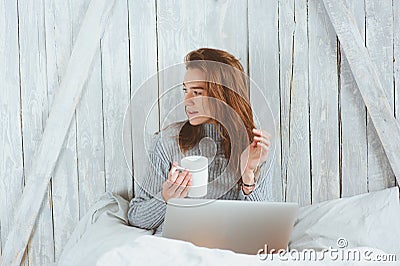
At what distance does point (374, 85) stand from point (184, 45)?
0.69 metres

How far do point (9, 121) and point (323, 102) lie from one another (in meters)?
1.14

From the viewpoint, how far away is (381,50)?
7.61ft

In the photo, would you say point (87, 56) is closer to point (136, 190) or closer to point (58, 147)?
point (58, 147)

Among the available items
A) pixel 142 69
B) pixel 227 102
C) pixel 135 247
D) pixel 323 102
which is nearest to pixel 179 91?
pixel 142 69

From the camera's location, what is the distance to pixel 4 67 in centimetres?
236

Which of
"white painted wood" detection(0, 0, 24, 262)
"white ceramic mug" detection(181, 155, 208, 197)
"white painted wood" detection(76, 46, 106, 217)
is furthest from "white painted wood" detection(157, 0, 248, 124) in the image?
"white painted wood" detection(0, 0, 24, 262)

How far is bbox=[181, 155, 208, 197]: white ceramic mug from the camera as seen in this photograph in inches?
77.2

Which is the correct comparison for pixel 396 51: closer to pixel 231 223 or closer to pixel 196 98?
pixel 196 98

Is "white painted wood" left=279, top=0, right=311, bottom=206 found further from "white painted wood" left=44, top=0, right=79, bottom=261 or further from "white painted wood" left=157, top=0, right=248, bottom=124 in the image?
"white painted wood" left=44, top=0, right=79, bottom=261

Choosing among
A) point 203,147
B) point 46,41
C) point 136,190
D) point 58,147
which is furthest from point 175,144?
point 46,41

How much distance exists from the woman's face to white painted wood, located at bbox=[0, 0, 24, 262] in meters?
0.66

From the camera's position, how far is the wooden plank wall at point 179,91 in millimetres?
2320

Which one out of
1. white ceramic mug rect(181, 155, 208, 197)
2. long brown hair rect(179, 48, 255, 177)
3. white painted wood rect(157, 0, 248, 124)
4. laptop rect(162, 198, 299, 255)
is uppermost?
white painted wood rect(157, 0, 248, 124)

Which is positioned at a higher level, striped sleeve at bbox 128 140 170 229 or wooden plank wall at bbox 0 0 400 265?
wooden plank wall at bbox 0 0 400 265
